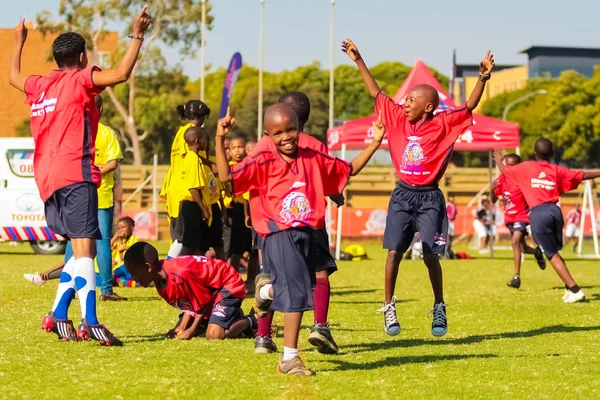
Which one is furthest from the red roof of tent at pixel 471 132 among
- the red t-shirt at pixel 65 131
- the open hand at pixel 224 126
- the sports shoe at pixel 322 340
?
the open hand at pixel 224 126

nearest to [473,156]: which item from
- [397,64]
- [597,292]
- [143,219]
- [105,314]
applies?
[397,64]

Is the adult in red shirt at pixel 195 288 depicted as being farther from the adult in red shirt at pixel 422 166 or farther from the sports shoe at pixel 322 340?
the adult in red shirt at pixel 422 166

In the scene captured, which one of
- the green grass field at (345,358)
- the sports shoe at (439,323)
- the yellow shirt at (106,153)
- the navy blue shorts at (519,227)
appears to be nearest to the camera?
the green grass field at (345,358)

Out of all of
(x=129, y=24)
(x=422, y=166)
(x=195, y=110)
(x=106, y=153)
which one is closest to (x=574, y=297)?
(x=422, y=166)

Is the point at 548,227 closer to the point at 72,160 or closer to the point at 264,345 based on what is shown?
the point at 264,345

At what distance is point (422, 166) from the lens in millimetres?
8469

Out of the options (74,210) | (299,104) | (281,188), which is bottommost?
(74,210)

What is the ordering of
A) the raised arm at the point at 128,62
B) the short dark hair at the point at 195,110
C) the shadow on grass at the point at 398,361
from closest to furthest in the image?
the shadow on grass at the point at 398,361 → the raised arm at the point at 128,62 → the short dark hair at the point at 195,110

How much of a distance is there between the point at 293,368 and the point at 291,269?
0.56 metres

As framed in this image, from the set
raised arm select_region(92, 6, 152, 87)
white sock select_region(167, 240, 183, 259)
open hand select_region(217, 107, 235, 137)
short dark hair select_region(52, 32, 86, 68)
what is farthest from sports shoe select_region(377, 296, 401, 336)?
white sock select_region(167, 240, 183, 259)

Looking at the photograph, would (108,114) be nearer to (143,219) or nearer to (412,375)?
(143,219)

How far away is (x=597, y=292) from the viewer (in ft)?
46.8

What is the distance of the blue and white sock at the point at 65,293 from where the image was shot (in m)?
7.59

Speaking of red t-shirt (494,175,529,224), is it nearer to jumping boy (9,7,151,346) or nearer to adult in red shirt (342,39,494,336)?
adult in red shirt (342,39,494,336)
